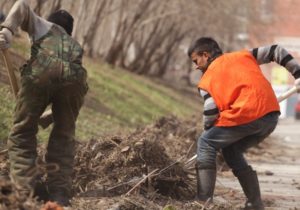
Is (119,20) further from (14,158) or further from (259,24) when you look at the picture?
(14,158)

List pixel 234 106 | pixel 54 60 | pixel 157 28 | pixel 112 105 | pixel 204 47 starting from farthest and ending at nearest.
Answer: pixel 157 28 < pixel 112 105 < pixel 204 47 < pixel 234 106 < pixel 54 60

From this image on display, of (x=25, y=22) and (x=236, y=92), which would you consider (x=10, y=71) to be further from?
(x=236, y=92)

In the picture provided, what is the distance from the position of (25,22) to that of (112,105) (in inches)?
559

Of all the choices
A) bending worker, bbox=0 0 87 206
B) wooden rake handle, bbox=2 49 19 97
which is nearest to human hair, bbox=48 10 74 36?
bending worker, bbox=0 0 87 206

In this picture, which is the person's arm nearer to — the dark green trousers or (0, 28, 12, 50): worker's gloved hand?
(0, 28, 12, 50): worker's gloved hand

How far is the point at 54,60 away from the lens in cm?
714

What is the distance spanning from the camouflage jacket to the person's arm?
0.05 m

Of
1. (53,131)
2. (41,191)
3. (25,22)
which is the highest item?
(25,22)

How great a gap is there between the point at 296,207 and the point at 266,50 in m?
1.83

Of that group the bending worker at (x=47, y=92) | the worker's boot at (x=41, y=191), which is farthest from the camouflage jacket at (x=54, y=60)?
the worker's boot at (x=41, y=191)

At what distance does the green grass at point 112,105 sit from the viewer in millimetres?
13516

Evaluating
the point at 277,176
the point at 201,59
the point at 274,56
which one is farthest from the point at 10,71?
the point at 277,176

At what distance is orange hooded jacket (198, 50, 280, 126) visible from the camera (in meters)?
7.98

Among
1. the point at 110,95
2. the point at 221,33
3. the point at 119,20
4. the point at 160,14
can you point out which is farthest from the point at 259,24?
the point at 110,95
